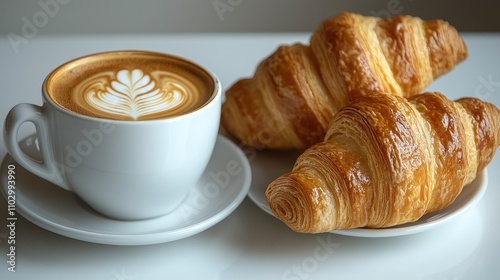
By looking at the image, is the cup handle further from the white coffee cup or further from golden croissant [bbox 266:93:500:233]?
golden croissant [bbox 266:93:500:233]

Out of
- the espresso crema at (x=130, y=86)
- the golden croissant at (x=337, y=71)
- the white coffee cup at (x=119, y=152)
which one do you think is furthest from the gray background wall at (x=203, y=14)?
the white coffee cup at (x=119, y=152)

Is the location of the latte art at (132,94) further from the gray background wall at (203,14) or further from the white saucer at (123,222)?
the gray background wall at (203,14)

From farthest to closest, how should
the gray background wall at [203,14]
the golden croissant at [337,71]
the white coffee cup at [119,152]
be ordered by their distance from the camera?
1. the gray background wall at [203,14]
2. the golden croissant at [337,71]
3. the white coffee cup at [119,152]

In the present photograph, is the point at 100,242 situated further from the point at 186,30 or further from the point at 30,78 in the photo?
the point at 186,30

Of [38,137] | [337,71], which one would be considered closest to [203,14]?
[337,71]

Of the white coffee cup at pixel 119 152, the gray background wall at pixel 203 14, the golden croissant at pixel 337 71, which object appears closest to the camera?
the white coffee cup at pixel 119 152

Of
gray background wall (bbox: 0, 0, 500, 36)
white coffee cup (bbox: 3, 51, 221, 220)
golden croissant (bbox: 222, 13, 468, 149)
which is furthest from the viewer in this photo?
gray background wall (bbox: 0, 0, 500, 36)

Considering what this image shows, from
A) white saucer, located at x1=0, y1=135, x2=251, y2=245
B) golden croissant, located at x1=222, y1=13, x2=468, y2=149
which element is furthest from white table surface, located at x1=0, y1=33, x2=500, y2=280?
golden croissant, located at x1=222, y1=13, x2=468, y2=149

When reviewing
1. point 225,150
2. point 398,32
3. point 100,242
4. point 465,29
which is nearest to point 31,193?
point 100,242

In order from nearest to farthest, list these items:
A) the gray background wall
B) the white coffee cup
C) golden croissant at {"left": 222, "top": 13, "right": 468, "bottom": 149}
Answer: the white coffee cup, golden croissant at {"left": 222, "top": 13, "right": 468, "bottom": 149}, the gray background wall

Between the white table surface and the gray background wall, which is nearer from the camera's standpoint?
the white table surface
